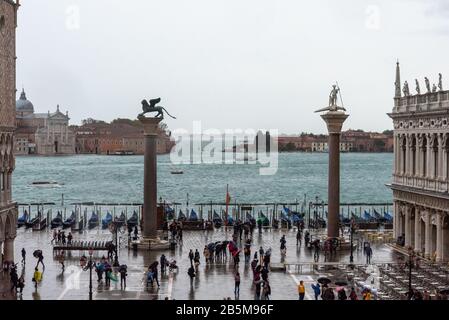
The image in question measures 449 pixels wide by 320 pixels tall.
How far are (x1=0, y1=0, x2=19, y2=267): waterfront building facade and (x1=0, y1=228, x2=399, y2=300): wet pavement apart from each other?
63.7 inches

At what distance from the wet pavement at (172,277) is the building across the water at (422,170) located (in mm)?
1789

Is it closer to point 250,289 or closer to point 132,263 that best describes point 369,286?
point 250,289

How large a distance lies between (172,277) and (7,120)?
28.9 ft

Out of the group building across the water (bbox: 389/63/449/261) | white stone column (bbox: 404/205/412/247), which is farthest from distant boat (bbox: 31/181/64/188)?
white stone column (bbox: 404/205/412/247)

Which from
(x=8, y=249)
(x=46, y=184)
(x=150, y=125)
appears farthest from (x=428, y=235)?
(x=46, y=184)

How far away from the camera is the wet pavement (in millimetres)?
28859

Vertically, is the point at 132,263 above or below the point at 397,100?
below

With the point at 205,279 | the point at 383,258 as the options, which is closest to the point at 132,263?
the point at 205,279

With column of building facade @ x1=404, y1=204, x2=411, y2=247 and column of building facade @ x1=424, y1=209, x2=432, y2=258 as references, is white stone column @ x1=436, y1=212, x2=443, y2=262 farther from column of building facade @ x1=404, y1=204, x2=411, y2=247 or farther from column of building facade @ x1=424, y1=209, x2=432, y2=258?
column of building facade @ x1=404, y1=204, x2=411, y2=247

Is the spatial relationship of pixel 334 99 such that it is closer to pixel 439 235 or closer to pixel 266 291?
pixel 439 235

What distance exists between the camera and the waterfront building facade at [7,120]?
31688 millimetres
